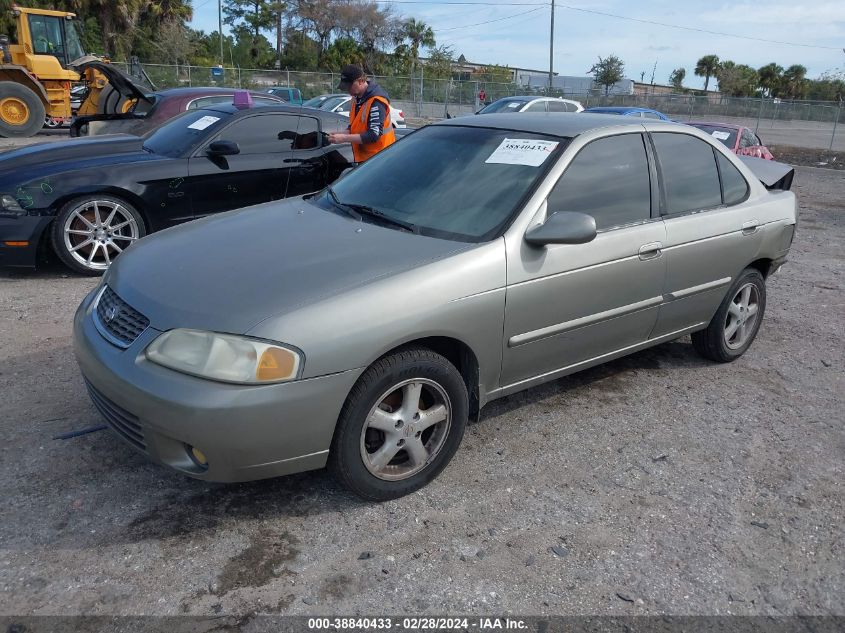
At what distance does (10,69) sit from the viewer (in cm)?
1691

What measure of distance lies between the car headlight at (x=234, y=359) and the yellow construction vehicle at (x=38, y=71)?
1556 centimetres

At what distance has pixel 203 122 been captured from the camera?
256 inches

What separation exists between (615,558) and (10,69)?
19.3m

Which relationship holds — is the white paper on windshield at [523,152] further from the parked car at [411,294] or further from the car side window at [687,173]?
the car side window at [687,173]

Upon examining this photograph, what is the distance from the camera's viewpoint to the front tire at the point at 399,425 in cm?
276

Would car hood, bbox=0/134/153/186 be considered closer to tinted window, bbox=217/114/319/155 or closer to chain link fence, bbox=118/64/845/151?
tinted window, bbox=217/114/319/155

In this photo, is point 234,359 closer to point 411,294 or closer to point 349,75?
point 411,294

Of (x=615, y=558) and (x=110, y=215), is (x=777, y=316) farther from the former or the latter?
(x=110, y=215)

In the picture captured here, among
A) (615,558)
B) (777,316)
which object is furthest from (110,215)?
(777,316)

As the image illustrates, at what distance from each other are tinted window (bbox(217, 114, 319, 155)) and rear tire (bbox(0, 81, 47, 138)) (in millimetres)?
13460

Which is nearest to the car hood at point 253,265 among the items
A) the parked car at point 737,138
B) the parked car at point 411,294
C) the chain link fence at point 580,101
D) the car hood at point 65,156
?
the parked car at point 411,294

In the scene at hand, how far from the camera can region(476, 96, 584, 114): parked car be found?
629 inches

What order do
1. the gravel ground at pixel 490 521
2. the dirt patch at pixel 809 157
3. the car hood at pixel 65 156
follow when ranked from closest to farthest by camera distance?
the gravel ground at pixel 490 521
the car hood at pixel 65 156
the dirt patch at pixel 809 157

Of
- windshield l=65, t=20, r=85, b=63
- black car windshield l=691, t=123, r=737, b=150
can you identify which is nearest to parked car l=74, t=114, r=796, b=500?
black car windshield l=691, t=123, r=737, b=150
